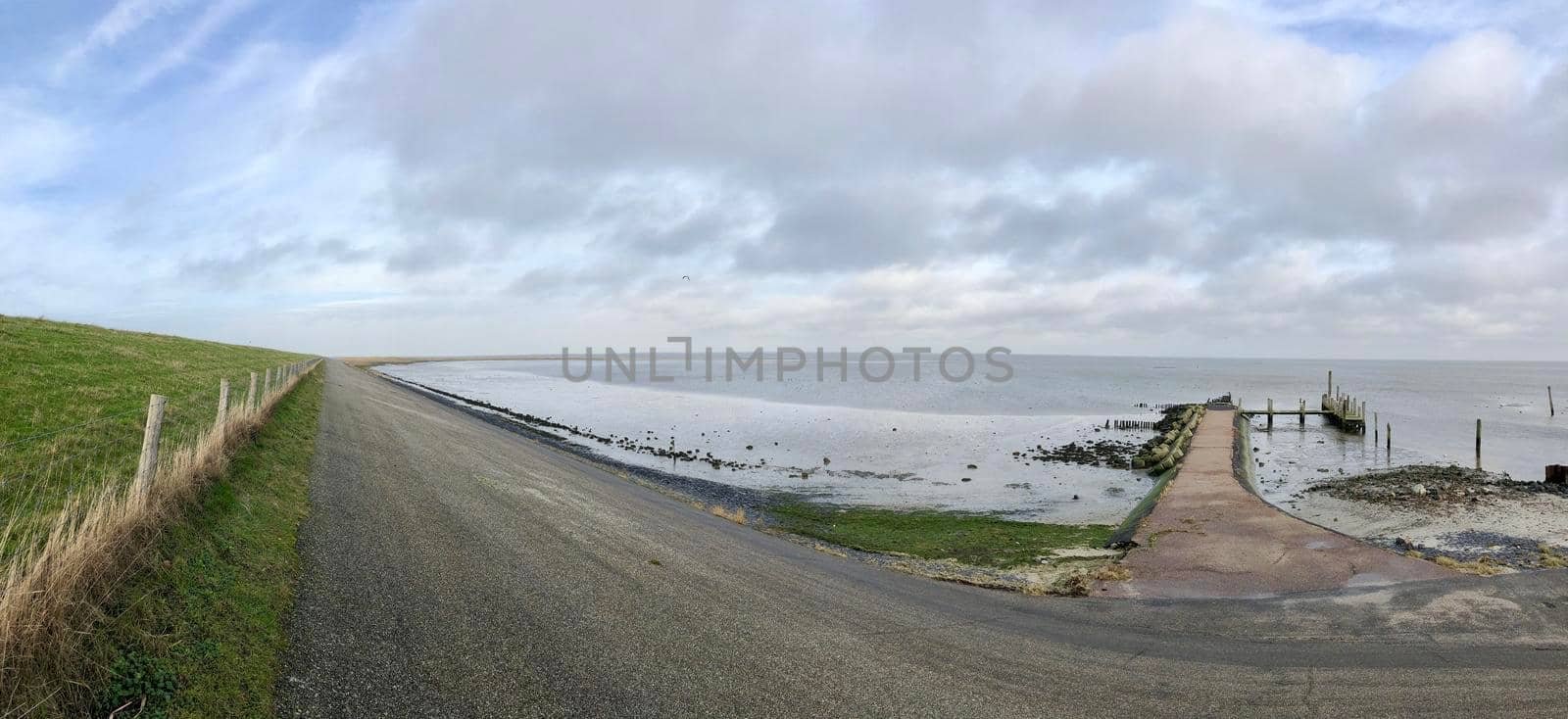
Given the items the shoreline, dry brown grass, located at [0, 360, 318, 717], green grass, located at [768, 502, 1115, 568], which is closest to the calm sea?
the shoreline

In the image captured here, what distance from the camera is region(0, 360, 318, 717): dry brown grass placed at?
425cm

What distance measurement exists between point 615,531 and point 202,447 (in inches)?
237

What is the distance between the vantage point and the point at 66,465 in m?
9.09

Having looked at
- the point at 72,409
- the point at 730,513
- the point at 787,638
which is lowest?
the point at 730,513

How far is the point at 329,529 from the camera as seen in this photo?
923 cm

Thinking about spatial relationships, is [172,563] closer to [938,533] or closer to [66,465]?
[66,465]

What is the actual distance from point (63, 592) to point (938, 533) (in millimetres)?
17265

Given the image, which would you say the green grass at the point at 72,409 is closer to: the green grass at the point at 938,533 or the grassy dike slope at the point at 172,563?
the grassy dike slope at the point at 172,563

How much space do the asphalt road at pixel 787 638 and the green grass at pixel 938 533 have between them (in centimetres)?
438

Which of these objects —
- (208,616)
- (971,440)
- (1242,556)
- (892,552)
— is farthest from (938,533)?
(971,440)

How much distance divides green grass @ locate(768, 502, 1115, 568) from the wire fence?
13323mm

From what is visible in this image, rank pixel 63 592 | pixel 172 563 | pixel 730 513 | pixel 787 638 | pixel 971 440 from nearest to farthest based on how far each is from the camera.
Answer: pixel 63 592 → pixel 172 563 → pixel 787 638 → pixel 730 513 → pixel 971 440

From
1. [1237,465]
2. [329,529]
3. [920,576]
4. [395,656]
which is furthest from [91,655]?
[1237,465]

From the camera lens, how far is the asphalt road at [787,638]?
6301mm
